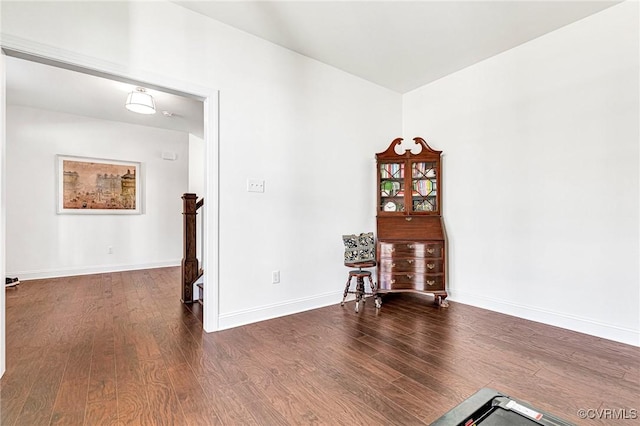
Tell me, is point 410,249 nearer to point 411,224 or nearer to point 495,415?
point 411,224

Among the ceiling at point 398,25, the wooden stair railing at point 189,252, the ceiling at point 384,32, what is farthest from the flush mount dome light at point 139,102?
the ceiling at point 398,25

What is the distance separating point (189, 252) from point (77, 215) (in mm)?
2953

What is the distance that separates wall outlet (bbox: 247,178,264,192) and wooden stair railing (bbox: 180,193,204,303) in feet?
2.90

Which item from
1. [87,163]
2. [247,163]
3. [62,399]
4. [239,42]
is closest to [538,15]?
[239,42]

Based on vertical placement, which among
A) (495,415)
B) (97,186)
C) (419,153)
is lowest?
(495,415)

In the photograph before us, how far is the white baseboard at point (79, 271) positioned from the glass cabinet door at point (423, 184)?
188 inches

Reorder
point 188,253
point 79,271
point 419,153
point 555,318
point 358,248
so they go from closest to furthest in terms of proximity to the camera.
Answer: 1. point 555,318
2. point 358,248
3. point 188,253
4. point 419,153
5. point 79,271

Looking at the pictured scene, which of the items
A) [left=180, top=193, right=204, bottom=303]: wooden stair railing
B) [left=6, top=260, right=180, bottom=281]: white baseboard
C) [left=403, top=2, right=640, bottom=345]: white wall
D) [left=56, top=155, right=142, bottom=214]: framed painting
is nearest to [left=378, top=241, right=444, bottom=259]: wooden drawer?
[left=403, top=2, right=640, bottom=345]: white wall

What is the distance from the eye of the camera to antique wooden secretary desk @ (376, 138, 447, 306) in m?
3.23

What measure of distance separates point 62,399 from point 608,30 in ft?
15.1

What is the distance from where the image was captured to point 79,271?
4.80 meters

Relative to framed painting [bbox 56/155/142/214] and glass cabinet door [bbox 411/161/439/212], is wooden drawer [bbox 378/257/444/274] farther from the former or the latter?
framed painting [bbox 56/155/142/214]

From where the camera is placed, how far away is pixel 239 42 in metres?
2.69

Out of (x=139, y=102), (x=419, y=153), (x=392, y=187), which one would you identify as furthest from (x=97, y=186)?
(x=419, y=153)
